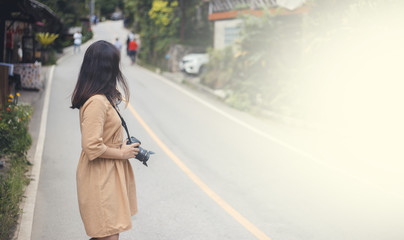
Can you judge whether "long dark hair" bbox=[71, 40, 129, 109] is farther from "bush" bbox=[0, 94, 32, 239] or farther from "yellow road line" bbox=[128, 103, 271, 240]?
"yellow road line" bbox=[128, 103, 271, 240]

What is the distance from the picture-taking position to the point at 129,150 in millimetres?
3135

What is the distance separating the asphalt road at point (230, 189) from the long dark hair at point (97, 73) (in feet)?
8.62

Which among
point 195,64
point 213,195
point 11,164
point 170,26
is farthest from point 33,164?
point 170,26

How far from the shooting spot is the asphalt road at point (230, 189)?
5.52 meters

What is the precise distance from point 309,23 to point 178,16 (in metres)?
19.1

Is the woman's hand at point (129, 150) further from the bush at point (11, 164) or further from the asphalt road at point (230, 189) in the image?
the bush at point (11, 164)

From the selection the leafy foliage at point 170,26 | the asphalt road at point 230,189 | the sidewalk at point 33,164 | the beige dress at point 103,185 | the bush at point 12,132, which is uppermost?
the leafy foliage at point 170,26

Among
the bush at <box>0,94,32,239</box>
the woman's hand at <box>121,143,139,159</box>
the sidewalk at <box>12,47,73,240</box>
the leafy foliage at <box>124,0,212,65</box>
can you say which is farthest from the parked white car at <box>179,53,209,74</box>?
the woman's hand at <box>121,143,139,159</box>

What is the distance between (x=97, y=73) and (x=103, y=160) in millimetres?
615

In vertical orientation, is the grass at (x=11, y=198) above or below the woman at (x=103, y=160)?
below

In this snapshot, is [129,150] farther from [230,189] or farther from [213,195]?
[230,189]

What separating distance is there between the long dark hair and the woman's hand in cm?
35

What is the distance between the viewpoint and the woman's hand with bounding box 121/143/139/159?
3.11 meters

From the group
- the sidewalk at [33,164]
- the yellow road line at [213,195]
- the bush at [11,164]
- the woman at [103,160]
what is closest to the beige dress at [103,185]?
the woman at [103,160]
